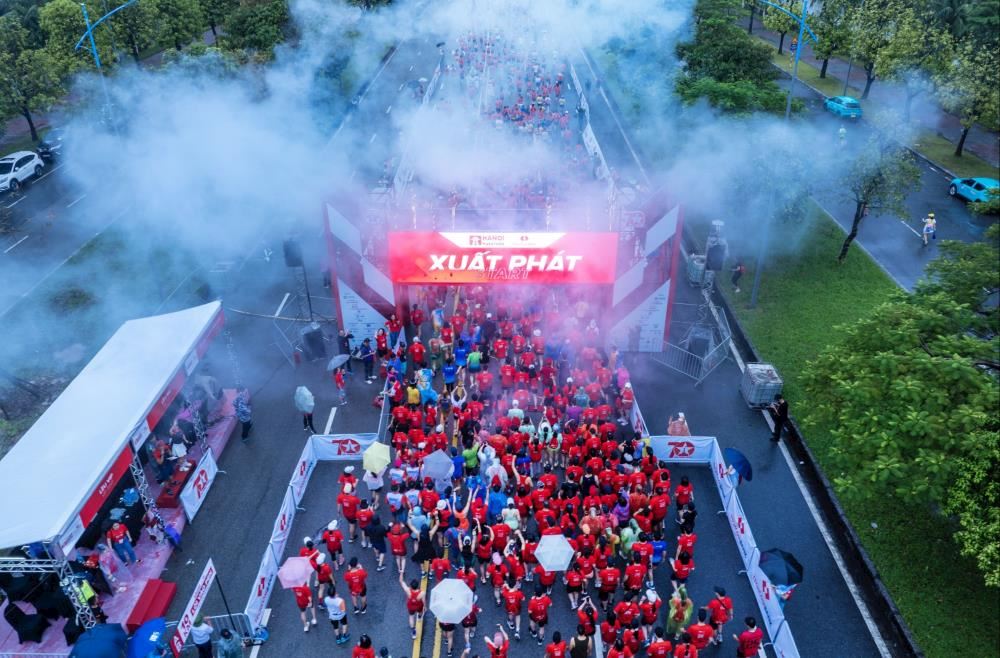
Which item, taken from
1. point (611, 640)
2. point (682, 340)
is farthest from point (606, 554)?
point (682, 340)

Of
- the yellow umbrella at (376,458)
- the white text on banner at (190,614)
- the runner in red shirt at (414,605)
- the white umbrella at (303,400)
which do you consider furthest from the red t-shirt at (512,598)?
the white umbrella at (303,400)

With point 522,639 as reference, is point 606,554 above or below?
above

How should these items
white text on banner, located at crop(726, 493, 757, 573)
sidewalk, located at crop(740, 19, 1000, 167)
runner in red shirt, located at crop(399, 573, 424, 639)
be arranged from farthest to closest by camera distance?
1. sidewalk, located at crop(740, 19, 1000, 167)
2. white text on banner, located at crop(726, 493, 757, 573)
3. runner in red shirt, located at crop(399, 573, 424, 639)

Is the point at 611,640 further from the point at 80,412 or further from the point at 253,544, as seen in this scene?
the point at 80,412

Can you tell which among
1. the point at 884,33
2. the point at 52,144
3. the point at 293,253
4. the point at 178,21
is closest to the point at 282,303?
the point at 293,253

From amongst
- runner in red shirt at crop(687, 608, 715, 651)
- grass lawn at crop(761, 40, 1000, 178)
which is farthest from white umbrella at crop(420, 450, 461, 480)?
grass lawn at crop(761, 40, 1000, 178)

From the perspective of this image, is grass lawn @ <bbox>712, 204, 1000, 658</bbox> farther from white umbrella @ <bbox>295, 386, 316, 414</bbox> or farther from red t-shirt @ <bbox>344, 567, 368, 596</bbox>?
white umbrella @ <bbox>295, 386, 316, 414</bbox>

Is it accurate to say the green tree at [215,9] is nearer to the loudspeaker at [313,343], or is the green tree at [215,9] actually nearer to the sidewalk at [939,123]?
the loudspeaker at [313,343]
